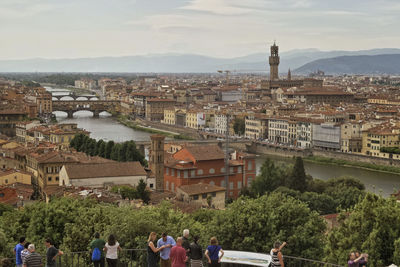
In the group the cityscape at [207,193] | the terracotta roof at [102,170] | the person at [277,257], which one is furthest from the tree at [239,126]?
the person at [277,257]

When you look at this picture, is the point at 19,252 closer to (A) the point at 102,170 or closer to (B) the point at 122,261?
(B) the point at 122,261

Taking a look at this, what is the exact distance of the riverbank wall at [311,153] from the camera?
20.0m

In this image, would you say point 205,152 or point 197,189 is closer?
point 197,189

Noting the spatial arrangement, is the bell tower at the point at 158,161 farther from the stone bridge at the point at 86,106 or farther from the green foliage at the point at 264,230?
the stone bridge at the point at 86,106

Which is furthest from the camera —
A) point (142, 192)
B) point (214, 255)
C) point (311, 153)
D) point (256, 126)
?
point (256, 126)

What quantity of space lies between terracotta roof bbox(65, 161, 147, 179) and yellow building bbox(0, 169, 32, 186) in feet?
3.97

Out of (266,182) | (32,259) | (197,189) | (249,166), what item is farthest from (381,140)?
(32,259)

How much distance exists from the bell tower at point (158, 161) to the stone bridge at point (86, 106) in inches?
1076

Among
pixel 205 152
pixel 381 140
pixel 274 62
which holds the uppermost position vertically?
pixel 274 62

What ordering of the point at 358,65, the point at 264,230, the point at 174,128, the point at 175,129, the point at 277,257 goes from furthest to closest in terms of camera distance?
1. the point at 358,65
2. the point at 174,128
3. the point at 175,129
4. the point at 264,230
5. the point at 277,257

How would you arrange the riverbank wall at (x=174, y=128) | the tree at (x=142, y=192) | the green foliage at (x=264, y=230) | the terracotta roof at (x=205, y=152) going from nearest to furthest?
1. the green foliage at (x=264, y=230)
2. the tree at (x=142, y=192)
3. the terracotta roof at (x=205, y=152)
4. the riverbank wall at (x=174, y=128)

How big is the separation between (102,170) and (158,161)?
1.39 metres

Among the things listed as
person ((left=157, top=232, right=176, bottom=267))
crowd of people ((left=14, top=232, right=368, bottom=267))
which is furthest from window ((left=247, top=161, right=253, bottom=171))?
person ((left=157, top=232, right=176, bottom=267))

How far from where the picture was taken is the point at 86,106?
41000mm
